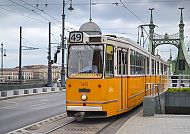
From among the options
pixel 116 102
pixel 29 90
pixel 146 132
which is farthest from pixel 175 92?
pixel 29 90

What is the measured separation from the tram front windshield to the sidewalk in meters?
2.39

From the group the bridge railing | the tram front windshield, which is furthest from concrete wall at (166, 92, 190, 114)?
the tram front windshield

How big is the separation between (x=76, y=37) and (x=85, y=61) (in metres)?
1.05

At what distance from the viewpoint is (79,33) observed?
583 inches

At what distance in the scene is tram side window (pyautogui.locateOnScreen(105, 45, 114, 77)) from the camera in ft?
48.0

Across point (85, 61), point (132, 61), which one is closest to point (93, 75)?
point (85, 61)

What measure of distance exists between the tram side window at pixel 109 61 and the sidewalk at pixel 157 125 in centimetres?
206

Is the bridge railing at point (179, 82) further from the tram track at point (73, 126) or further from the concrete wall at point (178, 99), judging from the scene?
the tram track at point (73, 126)

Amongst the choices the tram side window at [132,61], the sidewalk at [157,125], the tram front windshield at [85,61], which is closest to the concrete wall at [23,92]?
the tram side window at [132,61]

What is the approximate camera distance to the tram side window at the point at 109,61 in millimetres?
14625

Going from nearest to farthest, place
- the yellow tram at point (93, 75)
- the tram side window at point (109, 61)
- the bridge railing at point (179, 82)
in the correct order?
the yellow tram at point (93, 75) → the tram side window at point (109, 61) → the bridge railing at point (179, 82)

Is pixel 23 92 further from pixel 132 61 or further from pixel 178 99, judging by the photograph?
A: pixel 132 61

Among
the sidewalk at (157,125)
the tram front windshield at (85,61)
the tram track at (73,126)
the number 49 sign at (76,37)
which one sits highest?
the number 49 sign at (76,37)

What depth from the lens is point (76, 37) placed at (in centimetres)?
1488
